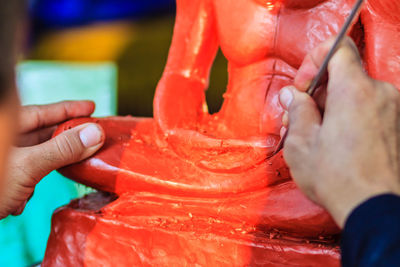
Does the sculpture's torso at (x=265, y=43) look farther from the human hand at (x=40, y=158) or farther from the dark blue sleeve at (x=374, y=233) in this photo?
the dark blue sleeve at (x=374, y=233)

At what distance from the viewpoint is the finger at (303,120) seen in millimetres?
505

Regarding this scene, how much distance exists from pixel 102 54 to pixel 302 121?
276 centimetres

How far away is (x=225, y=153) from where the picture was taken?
2.85ft

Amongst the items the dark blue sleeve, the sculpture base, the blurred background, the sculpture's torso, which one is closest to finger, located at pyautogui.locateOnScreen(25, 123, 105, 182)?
the sculpture base

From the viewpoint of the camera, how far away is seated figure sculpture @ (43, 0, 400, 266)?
0.77 metres

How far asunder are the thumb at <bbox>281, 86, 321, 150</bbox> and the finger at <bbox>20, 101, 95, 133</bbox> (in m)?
0.62

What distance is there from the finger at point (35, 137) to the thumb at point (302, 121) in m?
0.67

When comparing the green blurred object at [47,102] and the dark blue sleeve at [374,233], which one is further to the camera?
the green blurred object at [47,102]

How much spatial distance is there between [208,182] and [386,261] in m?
0.44

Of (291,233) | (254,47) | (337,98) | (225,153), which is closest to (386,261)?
(337,98)

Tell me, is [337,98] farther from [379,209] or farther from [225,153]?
[225,153]

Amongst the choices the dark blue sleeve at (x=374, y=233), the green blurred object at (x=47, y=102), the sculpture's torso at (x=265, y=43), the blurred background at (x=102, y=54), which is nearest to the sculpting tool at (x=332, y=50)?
the dark blue sleeve at (x=374, y=233)

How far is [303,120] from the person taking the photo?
513 mm

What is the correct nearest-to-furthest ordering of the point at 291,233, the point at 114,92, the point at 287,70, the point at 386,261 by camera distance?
the point at 386,261
the point at 291,233
the point at 287,70
the point at 114,92
